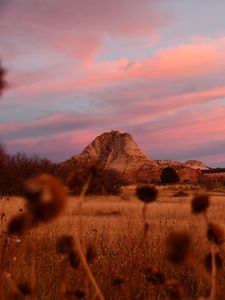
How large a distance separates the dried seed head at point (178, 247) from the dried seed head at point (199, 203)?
0.87 m

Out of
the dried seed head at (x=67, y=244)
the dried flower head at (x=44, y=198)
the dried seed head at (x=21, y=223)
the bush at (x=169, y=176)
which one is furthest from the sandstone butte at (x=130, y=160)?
the dried flower head at (x=44, y=198)

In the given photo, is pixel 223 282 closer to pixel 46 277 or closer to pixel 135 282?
pixel 135 282

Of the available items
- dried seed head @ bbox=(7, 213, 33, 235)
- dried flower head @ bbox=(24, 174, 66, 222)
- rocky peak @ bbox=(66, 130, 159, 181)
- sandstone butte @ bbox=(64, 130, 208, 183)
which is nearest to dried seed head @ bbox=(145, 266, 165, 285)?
dried seed head @ bbox=(7, 213, 33, 235)

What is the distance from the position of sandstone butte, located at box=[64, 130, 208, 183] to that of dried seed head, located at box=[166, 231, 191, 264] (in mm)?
81526

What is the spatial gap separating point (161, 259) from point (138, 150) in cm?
10065

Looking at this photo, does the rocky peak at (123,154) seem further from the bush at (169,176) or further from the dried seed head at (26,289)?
the dried seed head at (26,289)

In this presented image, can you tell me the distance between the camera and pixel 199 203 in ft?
9.15

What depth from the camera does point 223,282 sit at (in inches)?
273

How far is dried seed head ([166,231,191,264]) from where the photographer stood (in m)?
1.88

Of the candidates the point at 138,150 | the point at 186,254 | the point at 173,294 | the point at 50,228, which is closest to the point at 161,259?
the point at 50,228

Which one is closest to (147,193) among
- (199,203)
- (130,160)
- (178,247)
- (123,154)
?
(199,203)

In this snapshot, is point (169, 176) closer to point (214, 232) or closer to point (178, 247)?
point (214, 232)

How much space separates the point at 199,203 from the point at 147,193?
1.37ft

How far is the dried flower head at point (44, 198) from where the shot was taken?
1.65 metres
